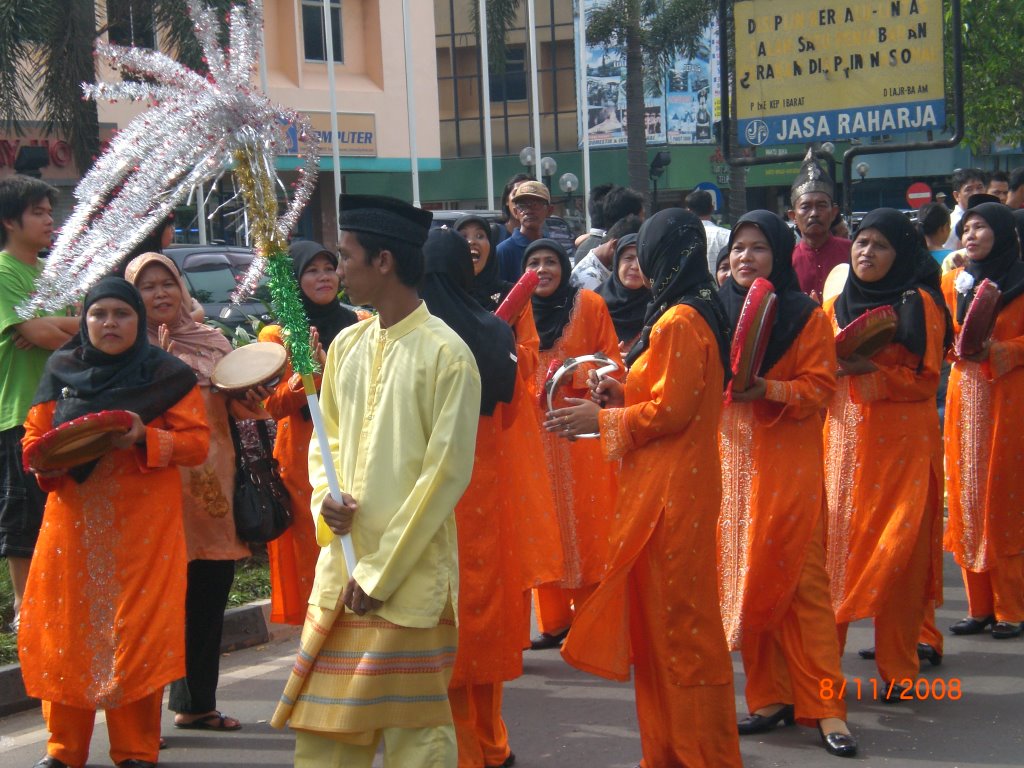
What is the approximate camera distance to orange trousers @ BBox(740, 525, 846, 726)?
4.80 metres

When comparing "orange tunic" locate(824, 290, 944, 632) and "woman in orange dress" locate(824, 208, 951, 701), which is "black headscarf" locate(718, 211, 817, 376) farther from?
"orange tunic" locate(824, 290, 944, 632)

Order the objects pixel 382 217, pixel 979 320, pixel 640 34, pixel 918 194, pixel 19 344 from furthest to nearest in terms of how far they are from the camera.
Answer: pixel 640 34 < pixel 918 194 < pixel 979 320 < pixel 19 344 < pixel 382 217

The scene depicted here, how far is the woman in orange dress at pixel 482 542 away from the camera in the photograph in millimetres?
4398

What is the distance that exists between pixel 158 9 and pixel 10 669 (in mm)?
12474

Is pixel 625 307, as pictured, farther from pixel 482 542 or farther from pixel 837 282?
pixel 482 542

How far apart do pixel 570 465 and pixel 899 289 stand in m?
1.72

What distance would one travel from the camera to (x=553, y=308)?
254 inches

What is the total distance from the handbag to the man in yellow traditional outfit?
1.61 meters

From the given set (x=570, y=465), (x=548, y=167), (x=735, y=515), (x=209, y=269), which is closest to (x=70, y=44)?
(x=209, y=269)

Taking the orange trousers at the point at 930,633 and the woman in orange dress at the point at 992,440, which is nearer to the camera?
the orange trousers at the point at 930,633

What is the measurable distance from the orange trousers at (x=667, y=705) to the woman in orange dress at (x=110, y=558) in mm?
1586

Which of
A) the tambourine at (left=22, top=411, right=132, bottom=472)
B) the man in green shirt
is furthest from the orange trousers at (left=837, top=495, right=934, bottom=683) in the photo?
the man in green shirt

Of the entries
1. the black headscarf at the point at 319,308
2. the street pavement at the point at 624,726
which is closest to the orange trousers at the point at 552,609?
the street pavement at the point at 624,726
